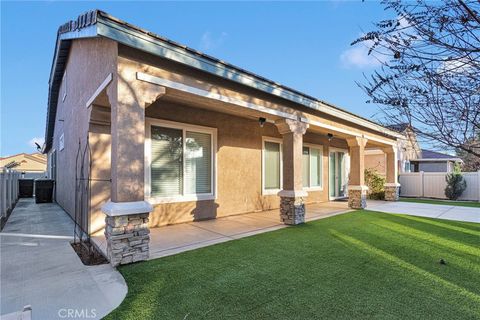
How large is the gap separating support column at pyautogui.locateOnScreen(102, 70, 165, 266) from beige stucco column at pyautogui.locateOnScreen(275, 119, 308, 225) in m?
4.46

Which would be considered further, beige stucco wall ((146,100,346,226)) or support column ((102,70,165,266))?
beige stucco wall ((146,100,346,226))

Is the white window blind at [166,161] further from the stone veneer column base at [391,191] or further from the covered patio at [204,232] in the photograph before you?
the stone veneer column base at [391,191]

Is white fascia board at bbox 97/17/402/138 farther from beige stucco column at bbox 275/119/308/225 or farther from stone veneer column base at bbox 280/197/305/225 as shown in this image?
stone veneer column base at bbox 280/197/305/225

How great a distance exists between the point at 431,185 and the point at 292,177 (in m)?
13.4

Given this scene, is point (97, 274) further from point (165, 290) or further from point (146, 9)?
point (146, 9)

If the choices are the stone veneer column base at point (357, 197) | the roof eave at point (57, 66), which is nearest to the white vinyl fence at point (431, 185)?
the stone veneer column base at point (357, 197)

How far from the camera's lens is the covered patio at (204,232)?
18.6 feet

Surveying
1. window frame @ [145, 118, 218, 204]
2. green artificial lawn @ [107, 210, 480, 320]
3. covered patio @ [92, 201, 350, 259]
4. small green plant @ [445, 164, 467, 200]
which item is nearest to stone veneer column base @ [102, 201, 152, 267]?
green artificial lawn @ [107, 210, 480, 320]

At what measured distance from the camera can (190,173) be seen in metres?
8.41

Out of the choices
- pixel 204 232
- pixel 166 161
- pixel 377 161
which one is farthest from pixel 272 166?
pixel 377 161

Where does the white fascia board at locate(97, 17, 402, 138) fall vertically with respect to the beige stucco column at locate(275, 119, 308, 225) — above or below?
above

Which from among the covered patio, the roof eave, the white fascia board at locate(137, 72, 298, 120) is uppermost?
the roof eave

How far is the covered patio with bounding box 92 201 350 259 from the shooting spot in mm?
5684

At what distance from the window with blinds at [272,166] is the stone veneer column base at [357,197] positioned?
321 cm
